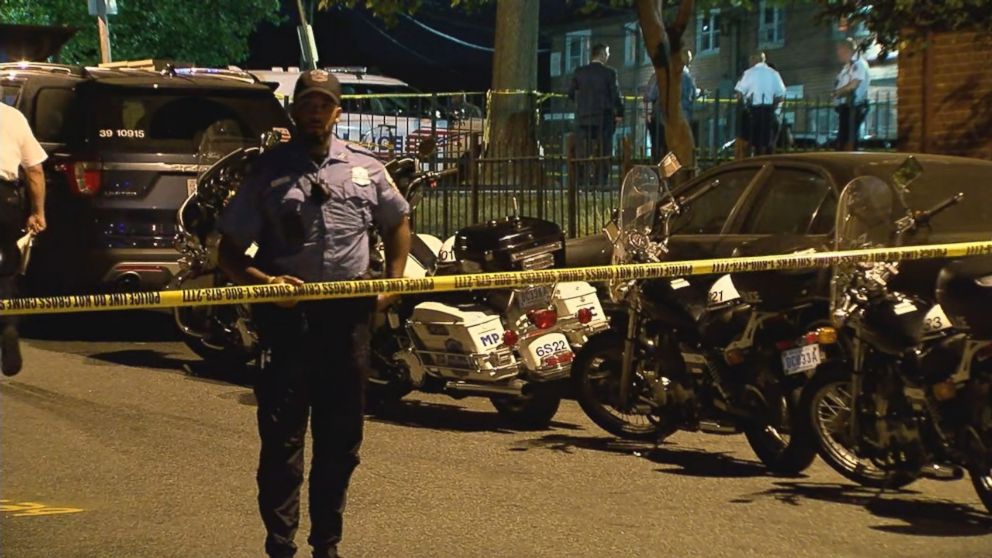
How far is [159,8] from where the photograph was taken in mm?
35938

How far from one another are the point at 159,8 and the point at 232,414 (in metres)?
27.9

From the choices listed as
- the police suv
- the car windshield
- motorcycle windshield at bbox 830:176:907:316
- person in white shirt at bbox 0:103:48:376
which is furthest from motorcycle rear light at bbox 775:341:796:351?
the car windshield

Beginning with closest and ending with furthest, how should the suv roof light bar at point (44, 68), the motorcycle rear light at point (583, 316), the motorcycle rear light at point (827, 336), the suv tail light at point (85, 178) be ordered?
the motorcycle rear light at point (827, 336), the motorcycle rear light at point (583, 316), the suv tail light at point (85, 178), the suv roof light bar at point (44, 68)

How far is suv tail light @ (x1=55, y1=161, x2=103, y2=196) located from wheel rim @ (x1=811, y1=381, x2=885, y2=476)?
646 cm

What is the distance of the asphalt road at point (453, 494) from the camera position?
646 centimetres

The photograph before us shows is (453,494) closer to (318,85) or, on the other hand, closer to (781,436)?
(781,436)

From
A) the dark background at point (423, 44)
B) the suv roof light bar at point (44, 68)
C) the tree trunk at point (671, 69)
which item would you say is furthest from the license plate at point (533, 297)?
the dark background at point (423, 44)

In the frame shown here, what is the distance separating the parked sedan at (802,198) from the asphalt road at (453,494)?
3.97 feet

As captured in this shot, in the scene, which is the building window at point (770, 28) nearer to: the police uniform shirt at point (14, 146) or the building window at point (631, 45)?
the building window at point (631, 45)

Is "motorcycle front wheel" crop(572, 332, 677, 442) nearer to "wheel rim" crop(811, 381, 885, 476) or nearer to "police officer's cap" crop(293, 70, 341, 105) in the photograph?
"wheel rim" crop(811, 381, 885, 476)

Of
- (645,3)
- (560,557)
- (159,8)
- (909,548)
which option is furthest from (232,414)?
(159,8)

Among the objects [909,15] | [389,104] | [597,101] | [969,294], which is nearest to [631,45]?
[389,104]

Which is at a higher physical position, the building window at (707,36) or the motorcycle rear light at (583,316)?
the building window at (707,36)

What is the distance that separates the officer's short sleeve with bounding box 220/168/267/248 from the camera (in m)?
5.75
